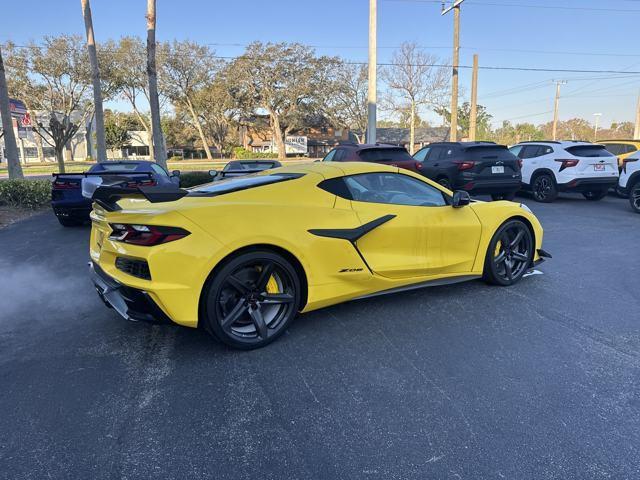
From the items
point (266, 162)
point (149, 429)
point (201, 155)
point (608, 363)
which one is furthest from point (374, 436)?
point (201, 155)

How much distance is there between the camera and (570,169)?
1101 cm

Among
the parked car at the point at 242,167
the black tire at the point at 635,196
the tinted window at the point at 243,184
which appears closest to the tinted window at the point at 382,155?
the parked car at the point at 242,167

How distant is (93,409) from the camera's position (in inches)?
105

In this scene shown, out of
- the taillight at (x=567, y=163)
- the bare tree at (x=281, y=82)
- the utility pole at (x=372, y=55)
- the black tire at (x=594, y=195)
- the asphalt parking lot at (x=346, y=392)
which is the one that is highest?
the bare tree at (x=281, y=82)

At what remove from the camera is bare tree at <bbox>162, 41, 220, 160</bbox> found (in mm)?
50438

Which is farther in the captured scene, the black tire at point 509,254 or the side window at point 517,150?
the side window at point 517,150

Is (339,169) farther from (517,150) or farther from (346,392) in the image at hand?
(517,150)

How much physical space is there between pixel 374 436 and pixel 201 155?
72.5 m

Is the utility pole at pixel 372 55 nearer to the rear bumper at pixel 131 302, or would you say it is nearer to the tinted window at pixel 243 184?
the tinted window at pixel 243 184

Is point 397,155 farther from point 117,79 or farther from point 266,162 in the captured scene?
point 117,79

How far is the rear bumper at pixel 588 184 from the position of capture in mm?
10867

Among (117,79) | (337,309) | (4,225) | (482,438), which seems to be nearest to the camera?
(482,438)

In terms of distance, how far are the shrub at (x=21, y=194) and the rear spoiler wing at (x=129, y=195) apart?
9.55 metres

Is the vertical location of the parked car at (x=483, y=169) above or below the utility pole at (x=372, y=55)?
below
